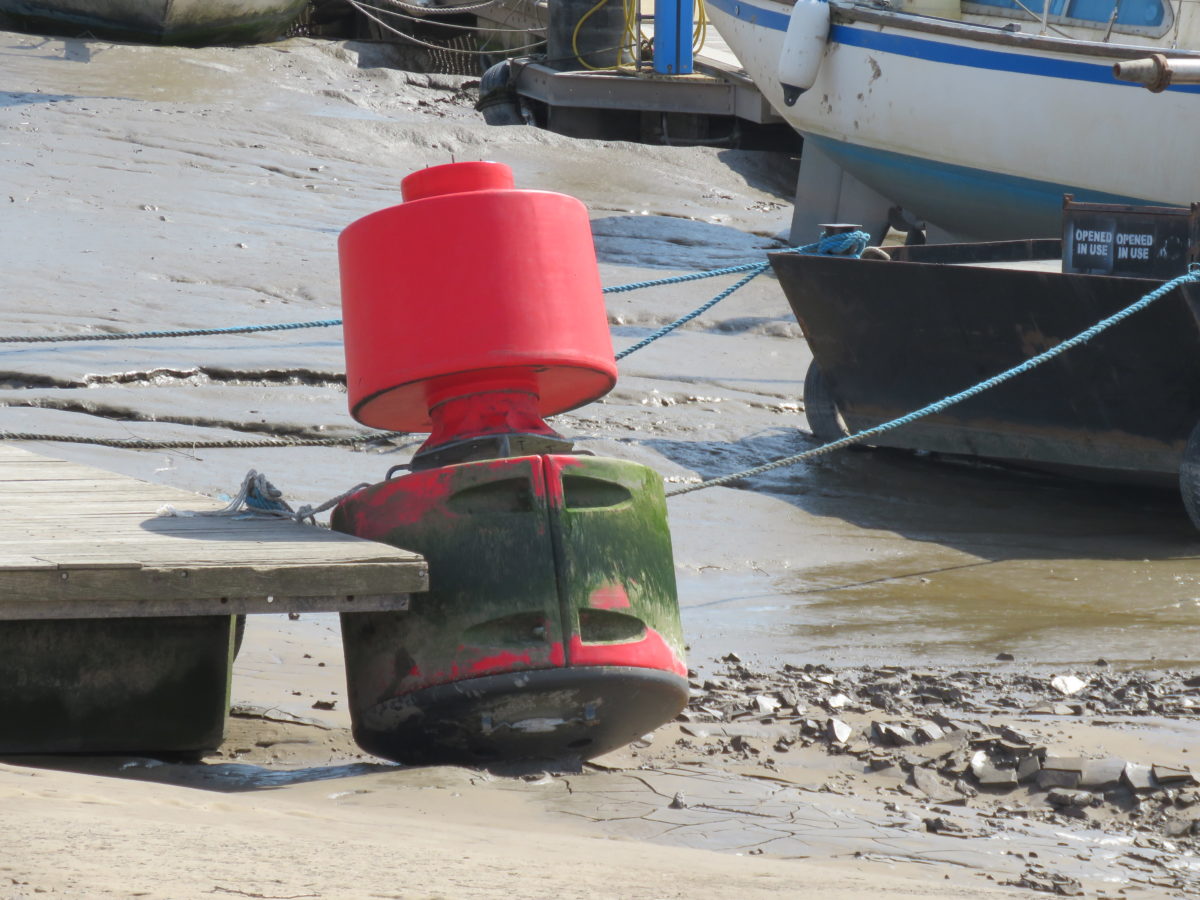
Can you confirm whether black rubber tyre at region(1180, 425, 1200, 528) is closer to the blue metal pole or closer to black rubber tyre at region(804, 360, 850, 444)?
black rubber tyre at region(804, 360, 850, 444)

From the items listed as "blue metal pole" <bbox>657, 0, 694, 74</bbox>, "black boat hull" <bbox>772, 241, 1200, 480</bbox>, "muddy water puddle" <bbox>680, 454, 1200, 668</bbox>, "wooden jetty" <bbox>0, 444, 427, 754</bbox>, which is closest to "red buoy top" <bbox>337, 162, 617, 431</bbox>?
"wooden jetty" <bbox>0, 444, 427, 754</bbox>

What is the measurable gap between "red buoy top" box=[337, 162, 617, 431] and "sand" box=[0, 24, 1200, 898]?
90 millimetres

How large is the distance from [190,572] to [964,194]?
28.5 feet

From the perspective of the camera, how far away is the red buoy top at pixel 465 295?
3.50 metres

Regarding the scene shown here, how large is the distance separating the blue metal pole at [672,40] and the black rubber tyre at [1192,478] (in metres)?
9.27

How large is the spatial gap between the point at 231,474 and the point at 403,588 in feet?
9.45

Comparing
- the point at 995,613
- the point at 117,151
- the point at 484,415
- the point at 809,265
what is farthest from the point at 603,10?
the point at 484,415

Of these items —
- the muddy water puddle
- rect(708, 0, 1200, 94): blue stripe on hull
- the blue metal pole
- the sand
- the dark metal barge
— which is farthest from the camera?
the blue metal pole

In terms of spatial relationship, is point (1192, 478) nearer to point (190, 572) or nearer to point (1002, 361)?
point (1002, 361)

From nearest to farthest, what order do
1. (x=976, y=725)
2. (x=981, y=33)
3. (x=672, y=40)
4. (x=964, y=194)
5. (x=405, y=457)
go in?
(x=976, y=725) → (x=405, y=457) → (x=981, y=33) → (x=964, y=194) → (x=672, y=40)

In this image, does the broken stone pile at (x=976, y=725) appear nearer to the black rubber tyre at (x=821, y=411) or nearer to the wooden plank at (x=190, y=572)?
the wooden plank at (x=190, y=572)

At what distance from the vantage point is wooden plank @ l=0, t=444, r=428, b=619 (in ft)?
10.1

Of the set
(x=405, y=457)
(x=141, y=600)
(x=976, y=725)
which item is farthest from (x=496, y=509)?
(x=405, y=457)

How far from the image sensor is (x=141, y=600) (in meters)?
3.14
